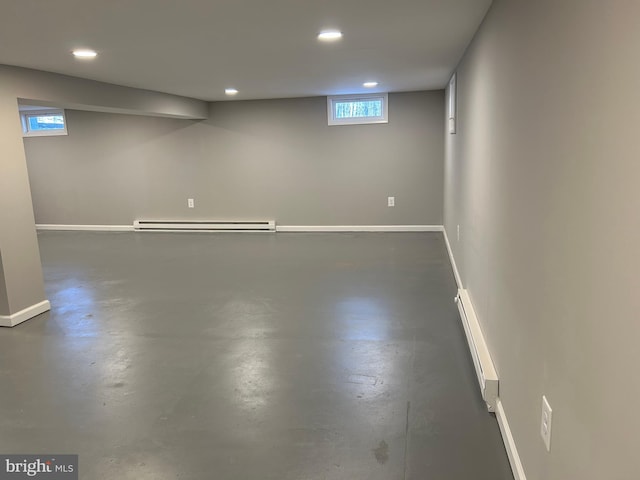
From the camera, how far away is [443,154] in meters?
6.32

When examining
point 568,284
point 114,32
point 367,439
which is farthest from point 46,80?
point 568,284

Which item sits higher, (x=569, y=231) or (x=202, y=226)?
(x=569, y=231)

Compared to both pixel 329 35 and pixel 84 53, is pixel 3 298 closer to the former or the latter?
pixel 84 53

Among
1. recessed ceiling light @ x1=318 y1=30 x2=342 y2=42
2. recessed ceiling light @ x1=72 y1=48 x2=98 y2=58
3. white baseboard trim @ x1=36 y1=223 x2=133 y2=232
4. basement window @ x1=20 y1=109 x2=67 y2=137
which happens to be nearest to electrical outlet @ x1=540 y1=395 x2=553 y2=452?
recessed ceiling light @ x1=318 y1=30 x2=342 y2=42

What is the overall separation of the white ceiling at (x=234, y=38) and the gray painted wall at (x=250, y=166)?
191 cm

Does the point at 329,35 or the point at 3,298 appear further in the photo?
the point at 3,298

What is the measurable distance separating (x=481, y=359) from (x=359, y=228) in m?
4.52

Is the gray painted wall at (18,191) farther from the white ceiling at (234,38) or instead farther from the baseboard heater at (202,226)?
the baseboard heater at (202,226)

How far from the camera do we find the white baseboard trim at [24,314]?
137 inches

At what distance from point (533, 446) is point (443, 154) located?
5243 mm

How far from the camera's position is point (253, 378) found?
8.50 ft

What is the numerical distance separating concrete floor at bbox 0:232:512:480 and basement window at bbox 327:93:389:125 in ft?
8.59

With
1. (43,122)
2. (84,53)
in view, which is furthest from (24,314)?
(43,122)

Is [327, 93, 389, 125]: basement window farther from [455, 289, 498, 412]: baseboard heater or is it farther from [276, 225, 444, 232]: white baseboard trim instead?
[455, 289, 498, 412]: baseboard heater
